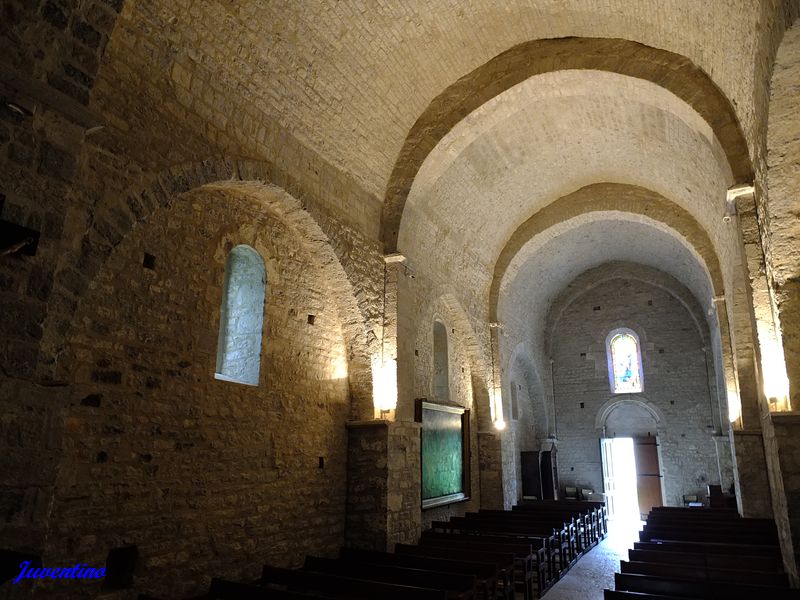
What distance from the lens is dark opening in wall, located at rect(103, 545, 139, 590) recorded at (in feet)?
17.8

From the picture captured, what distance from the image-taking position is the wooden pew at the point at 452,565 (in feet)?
21.8

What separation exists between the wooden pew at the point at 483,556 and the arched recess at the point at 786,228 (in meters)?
3.86

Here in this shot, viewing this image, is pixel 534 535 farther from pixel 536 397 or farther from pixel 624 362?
pixel 624 362

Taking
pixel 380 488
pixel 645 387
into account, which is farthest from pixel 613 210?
pixel 380 488

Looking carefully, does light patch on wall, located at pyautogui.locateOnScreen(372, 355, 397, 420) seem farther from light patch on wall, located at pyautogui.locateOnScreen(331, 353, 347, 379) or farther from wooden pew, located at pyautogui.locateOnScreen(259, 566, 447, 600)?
wooden pew, located at pyautogui.locateOnScreen(259, 566, 447, 600)

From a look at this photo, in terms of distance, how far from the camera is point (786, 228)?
6.52 meters

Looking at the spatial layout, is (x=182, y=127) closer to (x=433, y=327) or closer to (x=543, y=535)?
(x=433, y=327)

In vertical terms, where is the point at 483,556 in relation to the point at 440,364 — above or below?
below

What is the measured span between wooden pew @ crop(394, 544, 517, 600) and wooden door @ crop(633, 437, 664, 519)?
1202 cm

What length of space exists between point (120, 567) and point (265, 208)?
15.3 ft

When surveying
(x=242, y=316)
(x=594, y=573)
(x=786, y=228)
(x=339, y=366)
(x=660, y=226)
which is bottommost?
(x=594, y=573)

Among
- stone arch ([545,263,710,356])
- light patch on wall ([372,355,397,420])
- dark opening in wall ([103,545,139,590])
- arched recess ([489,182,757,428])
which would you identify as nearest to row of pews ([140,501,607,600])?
dark opening in wall ([103,545,139,590])

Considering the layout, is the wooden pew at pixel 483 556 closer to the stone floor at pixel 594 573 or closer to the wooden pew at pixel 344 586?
the stone floor at pixel 594 573

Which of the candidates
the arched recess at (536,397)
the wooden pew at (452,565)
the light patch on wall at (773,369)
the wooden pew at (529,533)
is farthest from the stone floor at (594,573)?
the arched recess at (536,397)
